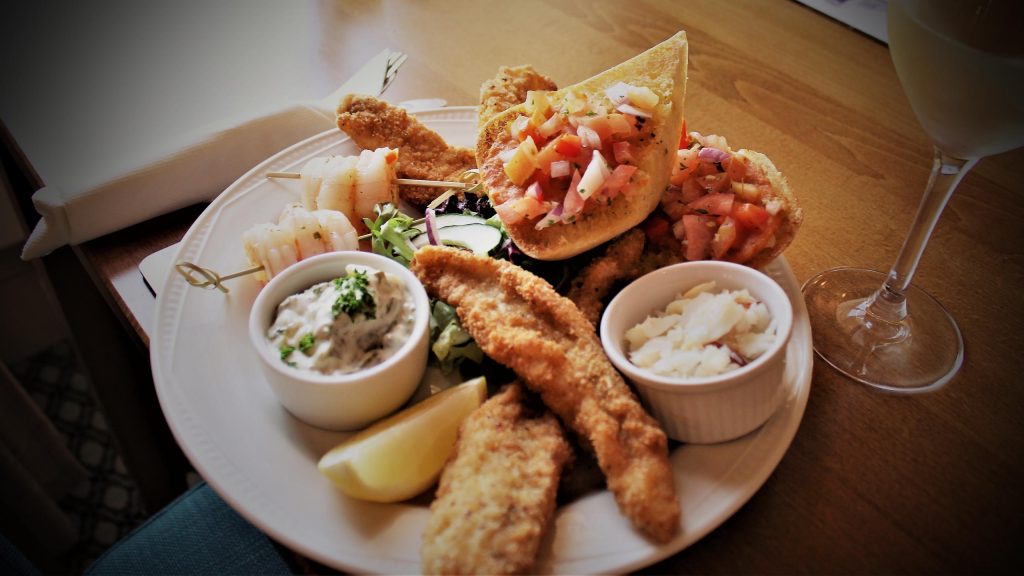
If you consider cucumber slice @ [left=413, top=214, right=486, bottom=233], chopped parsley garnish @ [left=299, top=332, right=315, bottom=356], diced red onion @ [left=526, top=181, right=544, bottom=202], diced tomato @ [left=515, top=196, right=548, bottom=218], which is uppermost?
diced red onion @ [left=526, top=181, right=544, bottom=202]

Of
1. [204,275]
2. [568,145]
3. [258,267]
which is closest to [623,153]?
[568,145]

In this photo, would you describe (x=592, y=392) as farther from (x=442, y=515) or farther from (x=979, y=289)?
(x=979, y=289)

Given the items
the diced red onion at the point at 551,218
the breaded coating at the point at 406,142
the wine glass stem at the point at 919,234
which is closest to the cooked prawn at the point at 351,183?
the breaded coating at the point at 406,142

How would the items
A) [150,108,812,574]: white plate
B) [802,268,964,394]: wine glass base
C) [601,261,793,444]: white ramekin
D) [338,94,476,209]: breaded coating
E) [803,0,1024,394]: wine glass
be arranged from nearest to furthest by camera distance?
[803,0,1024,394]: wine glass
[150,108,812,574]: white plate
[601,261,793,444]: white ramekin
[802,268,964,394]: wine glass base
[338,94,476,209]: breaded coating

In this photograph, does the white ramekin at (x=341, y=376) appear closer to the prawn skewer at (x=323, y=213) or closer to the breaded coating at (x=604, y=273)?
the prawn skewer at (x=323, y=213)

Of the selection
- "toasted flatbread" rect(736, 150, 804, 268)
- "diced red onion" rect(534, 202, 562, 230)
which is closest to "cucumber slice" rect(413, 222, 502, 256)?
"diced red onion" rect(534, 202, 562, 230)

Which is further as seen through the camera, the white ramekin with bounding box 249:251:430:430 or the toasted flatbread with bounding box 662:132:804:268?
the toasted flatbread with bounding box 662:132:804:268

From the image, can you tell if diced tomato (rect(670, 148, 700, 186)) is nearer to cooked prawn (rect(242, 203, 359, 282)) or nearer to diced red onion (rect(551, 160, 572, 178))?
diced red onion (rect(551, 160, 572, 178))
